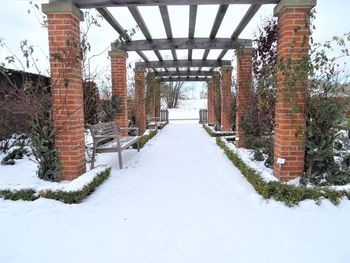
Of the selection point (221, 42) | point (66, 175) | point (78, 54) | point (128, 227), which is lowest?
point (128, 227)

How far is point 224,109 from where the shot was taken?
9.25 m

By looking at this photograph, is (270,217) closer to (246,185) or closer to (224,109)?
(246,185)

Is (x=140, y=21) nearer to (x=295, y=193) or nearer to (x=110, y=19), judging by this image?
(x=110, y=19)

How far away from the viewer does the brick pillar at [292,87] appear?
3404 mm

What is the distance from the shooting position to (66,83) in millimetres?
3609

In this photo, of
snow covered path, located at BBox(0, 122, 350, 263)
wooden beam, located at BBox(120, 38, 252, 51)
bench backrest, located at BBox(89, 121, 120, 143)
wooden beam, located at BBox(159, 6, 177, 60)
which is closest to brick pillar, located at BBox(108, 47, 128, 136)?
wooden beam, located at BBox(120, 38, 252, 51)

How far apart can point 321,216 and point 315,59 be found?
6.63 ft

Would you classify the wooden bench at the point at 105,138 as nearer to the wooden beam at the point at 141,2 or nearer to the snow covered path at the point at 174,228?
the snow covered path at the point at 174,228

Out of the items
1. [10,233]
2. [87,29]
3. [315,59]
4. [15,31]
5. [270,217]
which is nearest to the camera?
[10,233]

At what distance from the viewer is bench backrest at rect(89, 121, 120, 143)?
4621 mm

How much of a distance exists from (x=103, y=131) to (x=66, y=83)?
1771 millimetres

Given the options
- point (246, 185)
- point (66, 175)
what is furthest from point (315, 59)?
point (66, 175)

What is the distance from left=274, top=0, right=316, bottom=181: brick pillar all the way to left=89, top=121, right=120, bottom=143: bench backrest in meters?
2.83

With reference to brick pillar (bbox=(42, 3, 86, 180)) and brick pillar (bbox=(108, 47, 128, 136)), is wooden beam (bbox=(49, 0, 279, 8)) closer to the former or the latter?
brick pillar (bbox=(42, 3, 86, 180))
